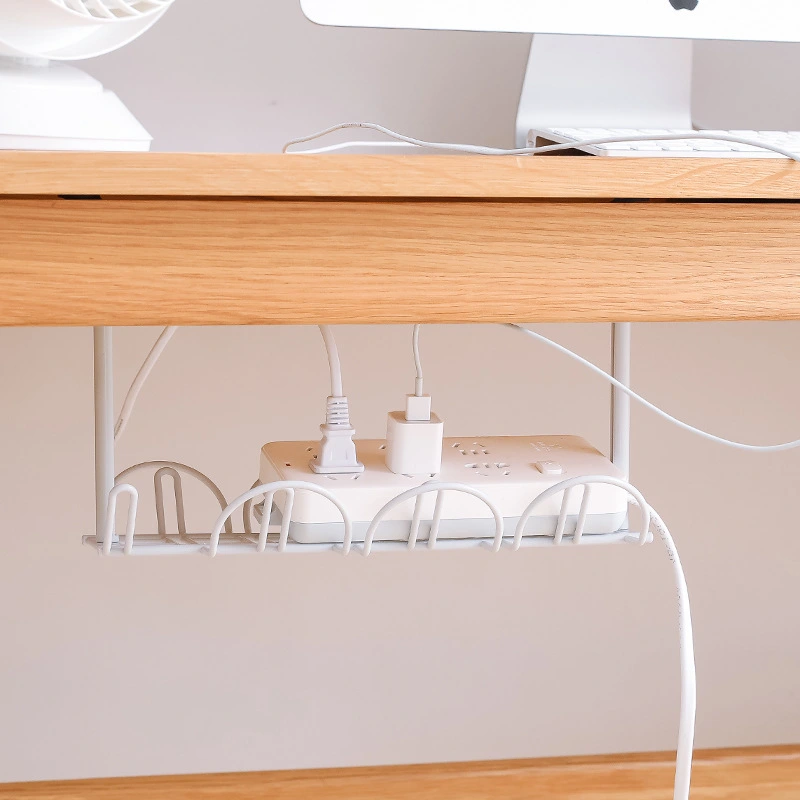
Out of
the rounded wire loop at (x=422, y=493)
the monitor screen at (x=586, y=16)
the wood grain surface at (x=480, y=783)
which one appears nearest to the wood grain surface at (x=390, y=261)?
the rounded wire loop at (x=422, y=493)

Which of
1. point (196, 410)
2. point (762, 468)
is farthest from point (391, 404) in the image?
point (762, 468)

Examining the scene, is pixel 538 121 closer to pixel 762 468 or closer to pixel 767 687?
pixel 762 468

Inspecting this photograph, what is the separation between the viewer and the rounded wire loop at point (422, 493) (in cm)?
65

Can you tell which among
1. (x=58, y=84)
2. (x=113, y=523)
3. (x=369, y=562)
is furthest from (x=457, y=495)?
(x=369, y=562)

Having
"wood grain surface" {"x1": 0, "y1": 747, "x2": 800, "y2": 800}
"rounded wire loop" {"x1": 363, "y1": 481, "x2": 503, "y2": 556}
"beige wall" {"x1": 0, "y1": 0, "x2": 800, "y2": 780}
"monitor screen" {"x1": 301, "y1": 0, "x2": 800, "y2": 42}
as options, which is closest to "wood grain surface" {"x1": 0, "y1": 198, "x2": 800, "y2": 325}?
"rounded wire loop" {"x1": 363, "y1": 481, "x2": 503, "y2": 556}

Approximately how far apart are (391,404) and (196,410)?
8.3 inches

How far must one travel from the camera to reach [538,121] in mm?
857

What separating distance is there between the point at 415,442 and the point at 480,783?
537 millimetres

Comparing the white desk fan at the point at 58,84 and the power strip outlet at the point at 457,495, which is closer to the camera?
the white desk fan at the point at 58,84

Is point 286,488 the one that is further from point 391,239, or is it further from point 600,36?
point 600,36

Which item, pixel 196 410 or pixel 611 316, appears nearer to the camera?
pixel 611 316

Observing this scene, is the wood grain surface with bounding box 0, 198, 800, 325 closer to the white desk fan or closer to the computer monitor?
the white desk fan

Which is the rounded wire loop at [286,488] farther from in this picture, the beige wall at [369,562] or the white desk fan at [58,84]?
the beige wall at [369,562]

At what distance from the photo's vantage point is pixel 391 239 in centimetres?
50
